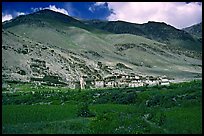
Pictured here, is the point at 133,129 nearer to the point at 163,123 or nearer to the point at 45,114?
the point at 163,123

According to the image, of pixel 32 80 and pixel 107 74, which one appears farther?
pixel 107 74

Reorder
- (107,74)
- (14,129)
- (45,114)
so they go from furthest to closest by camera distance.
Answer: (107,74)
(45,114)
(14,129)

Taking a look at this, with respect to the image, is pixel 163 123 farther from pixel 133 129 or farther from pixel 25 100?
pixel 25 100

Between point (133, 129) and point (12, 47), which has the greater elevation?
point (12, 47)

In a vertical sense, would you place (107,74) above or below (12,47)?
below

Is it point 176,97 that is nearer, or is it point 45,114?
point 45,114

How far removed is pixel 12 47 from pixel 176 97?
113495mm

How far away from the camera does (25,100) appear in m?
52.0

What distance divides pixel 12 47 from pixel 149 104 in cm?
11361

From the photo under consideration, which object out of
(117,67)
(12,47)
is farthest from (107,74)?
(12,47)

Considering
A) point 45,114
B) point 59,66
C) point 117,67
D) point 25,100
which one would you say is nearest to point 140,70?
point 117,67

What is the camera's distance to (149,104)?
127 ft

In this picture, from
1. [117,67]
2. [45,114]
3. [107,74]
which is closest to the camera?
[45,114]

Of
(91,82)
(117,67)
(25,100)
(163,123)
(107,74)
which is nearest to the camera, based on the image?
(163,123)
